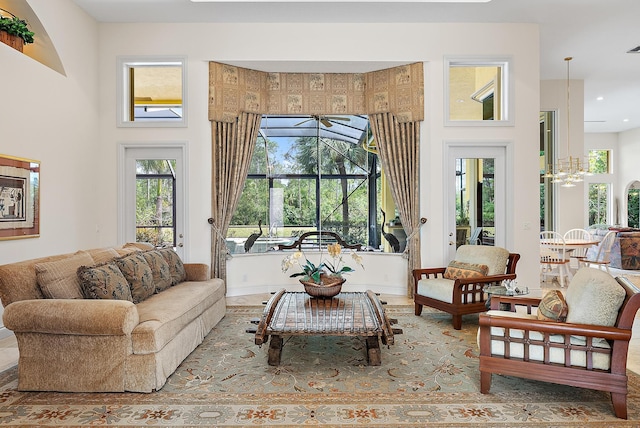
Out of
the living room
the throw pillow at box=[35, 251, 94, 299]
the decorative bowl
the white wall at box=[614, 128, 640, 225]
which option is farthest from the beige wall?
the white wall at box=[614, 128, 640, 225]

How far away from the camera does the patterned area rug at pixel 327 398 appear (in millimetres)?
2438

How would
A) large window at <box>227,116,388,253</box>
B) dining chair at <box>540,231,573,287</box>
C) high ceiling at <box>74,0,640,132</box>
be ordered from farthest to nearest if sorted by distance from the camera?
dining chair at <box>540,231,573,287</box> → large window at <box>227,116,388,253</box> → high ceiling at <box>74,0,640,132</box>

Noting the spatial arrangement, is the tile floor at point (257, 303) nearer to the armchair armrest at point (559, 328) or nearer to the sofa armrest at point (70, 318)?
the sofa armrest at point (70, 318)

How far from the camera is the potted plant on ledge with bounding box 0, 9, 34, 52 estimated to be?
3.91m

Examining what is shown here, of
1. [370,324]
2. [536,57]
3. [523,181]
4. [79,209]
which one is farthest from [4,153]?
[536,57]

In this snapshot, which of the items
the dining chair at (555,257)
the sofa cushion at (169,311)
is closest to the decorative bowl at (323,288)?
the sofa cushion at (169,311)

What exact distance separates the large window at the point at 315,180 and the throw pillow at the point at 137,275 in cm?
264

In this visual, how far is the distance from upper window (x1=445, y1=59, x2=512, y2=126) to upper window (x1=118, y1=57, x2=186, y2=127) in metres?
3.79

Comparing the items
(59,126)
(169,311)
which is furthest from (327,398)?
(59,126)

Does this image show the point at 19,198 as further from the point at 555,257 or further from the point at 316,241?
the point at 555,257

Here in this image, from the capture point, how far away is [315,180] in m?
6.48

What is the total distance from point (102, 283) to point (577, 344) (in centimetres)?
330

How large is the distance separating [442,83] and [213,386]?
188 inches

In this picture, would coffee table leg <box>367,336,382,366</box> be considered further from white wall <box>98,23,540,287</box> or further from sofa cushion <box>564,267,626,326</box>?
A: white wall <box>98,23,540,287</box>
